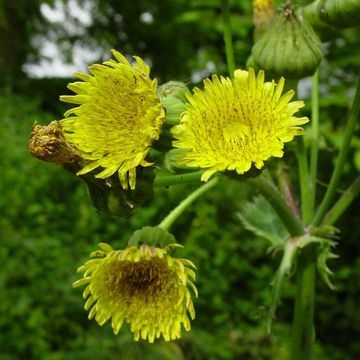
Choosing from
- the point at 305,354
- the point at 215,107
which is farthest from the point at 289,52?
the point at 305,354

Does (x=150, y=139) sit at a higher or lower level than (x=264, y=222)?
higher

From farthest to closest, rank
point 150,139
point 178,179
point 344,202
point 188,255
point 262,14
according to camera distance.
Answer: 1. point 188,255
2. point 262,14
3. point 344,202
4. point 178,179
5. point 150,139

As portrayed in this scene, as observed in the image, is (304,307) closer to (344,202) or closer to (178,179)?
(344,202)

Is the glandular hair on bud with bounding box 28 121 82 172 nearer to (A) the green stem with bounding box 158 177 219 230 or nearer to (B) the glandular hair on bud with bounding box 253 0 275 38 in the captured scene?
(A) the green stem with bounding box 158 177 219 230

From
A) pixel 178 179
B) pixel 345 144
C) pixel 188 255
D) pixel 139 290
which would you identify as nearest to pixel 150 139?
pixel 178 179

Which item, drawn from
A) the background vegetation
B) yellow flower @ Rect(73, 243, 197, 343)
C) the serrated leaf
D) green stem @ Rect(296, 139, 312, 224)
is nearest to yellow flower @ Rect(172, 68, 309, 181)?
yellow flower @ Rect(73, 243, 197, 343)

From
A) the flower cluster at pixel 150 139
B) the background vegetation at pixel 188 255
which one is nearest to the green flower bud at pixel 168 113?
the flower cluster at pixel 150 139

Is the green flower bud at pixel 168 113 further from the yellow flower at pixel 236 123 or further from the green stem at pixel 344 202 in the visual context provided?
the green stem at pixel 344 202
